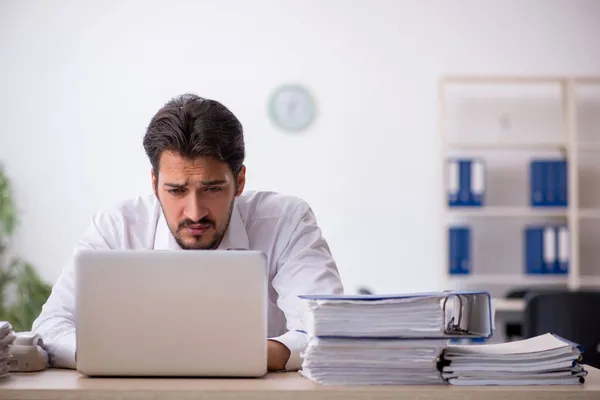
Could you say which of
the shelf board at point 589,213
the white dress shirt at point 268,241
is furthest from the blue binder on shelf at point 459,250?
the white dress shirt at point 268,241

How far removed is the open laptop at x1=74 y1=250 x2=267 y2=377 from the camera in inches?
54.3

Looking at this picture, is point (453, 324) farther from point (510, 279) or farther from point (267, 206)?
point (510, 279)

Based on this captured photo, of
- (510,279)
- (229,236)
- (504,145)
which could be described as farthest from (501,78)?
(229,236)

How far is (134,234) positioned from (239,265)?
2.96ft

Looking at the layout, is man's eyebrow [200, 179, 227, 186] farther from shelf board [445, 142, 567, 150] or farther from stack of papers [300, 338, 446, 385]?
shelf board [445, 142, 567, 150]

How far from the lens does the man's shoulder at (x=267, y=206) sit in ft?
7.32

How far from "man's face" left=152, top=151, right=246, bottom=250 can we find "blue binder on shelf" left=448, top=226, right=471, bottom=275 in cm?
329

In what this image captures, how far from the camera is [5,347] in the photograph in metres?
1.48

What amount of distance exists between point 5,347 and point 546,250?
4.15m

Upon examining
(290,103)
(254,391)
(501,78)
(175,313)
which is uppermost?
(501,78)

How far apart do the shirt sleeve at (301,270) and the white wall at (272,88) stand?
328 cm

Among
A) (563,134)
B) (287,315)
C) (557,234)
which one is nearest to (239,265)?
(287,315)

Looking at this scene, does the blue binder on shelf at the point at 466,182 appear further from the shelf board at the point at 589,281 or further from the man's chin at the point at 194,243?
the man's chin at the point at 194,243

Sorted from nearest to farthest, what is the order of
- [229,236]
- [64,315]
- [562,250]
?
1. [64,315]
2. [229,236]
3. [562,250]
